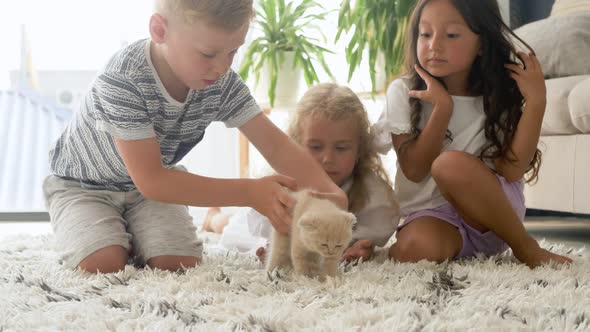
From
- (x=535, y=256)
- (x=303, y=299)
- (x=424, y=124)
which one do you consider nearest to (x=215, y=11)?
(x=303, y=299)

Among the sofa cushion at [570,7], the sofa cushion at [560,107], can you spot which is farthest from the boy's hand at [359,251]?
the sofa cushion at [570,7]

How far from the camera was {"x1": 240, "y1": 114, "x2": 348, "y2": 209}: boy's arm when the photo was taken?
1.50 meters

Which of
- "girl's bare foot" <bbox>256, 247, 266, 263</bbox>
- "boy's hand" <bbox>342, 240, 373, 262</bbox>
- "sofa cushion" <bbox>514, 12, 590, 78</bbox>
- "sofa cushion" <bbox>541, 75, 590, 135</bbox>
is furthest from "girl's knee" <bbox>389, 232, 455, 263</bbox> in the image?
"sofa cushion" <bbox>514, 12, 590, 78</bbox>

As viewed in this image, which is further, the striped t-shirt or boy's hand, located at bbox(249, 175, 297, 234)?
Answer: the striped t-shirt

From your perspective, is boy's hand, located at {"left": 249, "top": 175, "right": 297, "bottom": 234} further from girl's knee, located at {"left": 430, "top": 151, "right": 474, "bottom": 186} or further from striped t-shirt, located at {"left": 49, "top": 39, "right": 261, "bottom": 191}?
girl's knee, located at {"left": 430, "top": 151, "right": 474, "bottom": 186}

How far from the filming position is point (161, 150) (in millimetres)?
1592

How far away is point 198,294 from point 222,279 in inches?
5.7

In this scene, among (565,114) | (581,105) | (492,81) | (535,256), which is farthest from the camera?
(565,114)

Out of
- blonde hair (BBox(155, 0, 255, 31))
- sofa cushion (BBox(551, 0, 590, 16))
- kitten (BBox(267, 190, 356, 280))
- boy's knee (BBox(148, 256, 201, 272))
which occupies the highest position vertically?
sofa cushion (BBox(551, 0, 590, 16))

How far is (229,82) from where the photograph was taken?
1.61 m

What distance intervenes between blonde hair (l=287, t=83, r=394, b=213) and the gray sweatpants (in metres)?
0.39

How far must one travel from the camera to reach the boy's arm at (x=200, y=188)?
1306 mm

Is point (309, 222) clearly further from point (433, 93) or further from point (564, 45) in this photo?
point (564, 45)

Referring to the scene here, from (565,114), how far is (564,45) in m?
0.47
